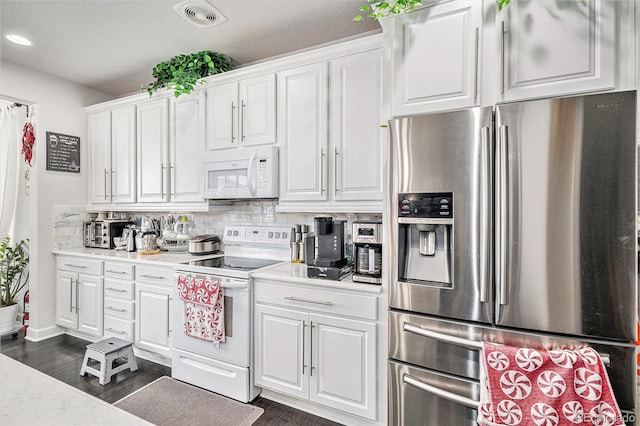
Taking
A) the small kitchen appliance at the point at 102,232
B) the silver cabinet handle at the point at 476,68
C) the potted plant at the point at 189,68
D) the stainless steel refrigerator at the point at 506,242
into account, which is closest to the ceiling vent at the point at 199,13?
the potted plant at the point at 189,68

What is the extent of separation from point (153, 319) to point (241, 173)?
144cm

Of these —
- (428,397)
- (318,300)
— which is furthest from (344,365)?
(428,397)

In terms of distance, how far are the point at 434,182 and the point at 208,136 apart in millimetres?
2040

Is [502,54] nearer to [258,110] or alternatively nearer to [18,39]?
[258,110]

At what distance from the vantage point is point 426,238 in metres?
1.66

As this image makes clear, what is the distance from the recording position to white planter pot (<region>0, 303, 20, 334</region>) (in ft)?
10.9

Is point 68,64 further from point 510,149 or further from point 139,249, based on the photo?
point 510,149

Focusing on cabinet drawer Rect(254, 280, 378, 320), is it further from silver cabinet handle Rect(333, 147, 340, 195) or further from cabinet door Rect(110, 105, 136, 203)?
cabinet door Rect(110, 105, 136, 203)

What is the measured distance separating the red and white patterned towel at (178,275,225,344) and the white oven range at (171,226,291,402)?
5cm

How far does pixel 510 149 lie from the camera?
1448mm

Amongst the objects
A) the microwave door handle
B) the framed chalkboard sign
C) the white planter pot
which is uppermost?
the framed chalkboard sign

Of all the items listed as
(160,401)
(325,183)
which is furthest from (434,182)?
(160,401)

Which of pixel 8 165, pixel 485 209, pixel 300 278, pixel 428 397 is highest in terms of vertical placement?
pixel 8 165

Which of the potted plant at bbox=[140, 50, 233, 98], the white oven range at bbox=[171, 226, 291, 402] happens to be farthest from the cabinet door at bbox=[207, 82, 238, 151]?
the white oven range at bbox=[171, 226, 291, 402]
